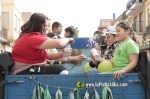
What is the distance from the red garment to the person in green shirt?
0.93 metres

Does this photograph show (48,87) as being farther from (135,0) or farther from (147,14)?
(135,0)

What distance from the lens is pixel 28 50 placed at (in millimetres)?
4066

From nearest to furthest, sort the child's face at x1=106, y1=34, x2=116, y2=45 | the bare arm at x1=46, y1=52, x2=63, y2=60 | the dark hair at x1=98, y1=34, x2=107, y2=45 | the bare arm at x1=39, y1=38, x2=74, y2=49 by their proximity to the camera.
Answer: the bare arm at x1=39, y1=38, x2=74, y2=49 < the bare arm at x1=46, y1=52, x2=63, y2=60 < the child's face at x1=106, y1=34, x2=116, y2=45 < the dark hair at x1=98, y1=34, x2=107, y2=45

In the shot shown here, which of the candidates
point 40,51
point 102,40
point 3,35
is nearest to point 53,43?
point 40,51

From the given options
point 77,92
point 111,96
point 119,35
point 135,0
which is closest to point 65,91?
point 77,92

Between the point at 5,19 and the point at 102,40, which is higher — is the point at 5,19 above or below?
above

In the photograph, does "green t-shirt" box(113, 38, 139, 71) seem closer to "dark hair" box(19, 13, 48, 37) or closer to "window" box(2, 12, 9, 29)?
"dark hair" box(19, 13, 48, 37)

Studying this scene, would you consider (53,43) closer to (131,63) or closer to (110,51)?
(131,63)

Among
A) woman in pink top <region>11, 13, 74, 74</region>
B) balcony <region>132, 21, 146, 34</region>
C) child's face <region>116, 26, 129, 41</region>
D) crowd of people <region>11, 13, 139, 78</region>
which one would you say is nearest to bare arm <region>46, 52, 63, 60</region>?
crowd of people <region>11, 13, 139, 78</region>

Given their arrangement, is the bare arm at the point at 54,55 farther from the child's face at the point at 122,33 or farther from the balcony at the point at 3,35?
the balcony at the point at 3,35

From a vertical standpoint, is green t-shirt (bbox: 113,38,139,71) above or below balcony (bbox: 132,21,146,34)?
below

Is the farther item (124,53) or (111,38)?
(111,38)

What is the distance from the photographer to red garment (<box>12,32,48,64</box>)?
4.02m

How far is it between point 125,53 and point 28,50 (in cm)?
121
